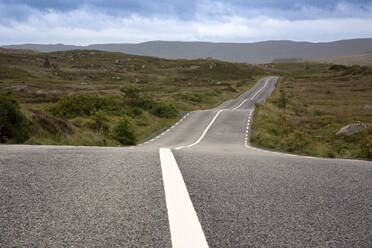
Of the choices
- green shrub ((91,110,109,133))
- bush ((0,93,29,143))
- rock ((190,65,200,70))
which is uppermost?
rock ((190,65,200,70))

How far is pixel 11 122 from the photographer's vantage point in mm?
10812

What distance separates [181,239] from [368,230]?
147cm

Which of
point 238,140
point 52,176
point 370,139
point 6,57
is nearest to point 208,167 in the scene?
point 52,176

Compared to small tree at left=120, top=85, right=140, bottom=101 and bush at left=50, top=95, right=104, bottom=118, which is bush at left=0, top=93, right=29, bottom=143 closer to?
bush at left=50, top=95, right=104, bottom=118

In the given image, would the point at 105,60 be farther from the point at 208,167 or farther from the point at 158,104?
the point at 208,167

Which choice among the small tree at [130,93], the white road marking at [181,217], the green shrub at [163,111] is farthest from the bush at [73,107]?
the white road marking at [181,217]

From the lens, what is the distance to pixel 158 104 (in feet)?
111

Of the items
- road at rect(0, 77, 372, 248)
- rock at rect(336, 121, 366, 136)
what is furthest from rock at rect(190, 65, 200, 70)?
road at rect(0, 77, 372, 248)

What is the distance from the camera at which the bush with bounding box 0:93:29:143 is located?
411 inches

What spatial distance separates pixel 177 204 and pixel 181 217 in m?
0.30

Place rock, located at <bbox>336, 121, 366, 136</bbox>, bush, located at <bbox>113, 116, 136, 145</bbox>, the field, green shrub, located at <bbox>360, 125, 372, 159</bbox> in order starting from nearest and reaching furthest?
green shrub, located at <bbox>360, 125, 372, 159</bbox> → the field → bush, located at <bbox>113, 116, 136, 145</bbox> → rock, located at <bbox>336, 121, 366, 136</bbox>

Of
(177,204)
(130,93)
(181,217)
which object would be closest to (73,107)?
(130,93)

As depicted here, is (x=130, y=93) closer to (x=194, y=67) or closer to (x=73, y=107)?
(x=73, y=107)

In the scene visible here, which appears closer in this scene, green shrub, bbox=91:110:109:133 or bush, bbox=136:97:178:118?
green shrub, bbox=91:110:109:133
